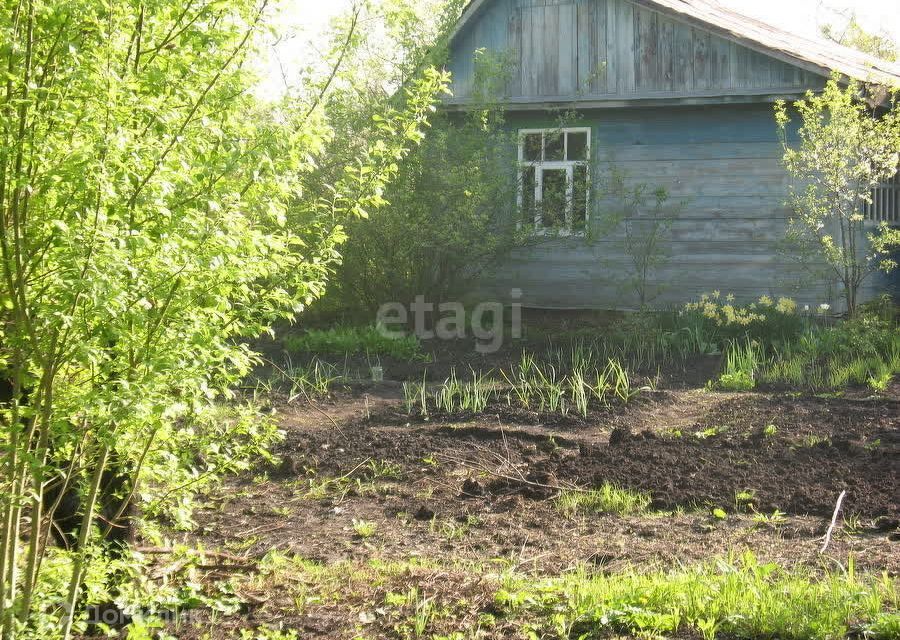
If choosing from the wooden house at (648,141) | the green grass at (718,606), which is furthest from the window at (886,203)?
the green grass at (718,606)

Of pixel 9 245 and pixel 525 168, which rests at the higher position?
pixel 525 168

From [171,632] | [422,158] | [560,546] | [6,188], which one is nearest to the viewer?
[6,188]

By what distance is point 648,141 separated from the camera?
11891mm

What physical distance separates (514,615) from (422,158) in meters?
7.53

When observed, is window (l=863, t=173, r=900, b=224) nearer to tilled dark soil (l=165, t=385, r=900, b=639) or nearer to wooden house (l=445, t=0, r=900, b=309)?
wooden house (l=445, t=0, r=900, b=309)

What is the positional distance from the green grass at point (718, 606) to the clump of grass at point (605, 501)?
122 cm

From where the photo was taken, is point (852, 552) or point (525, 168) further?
point (525, 168)

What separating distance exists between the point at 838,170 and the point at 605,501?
6444 mm

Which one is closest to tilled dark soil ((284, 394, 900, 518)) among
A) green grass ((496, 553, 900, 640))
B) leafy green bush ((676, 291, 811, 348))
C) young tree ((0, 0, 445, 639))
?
green grass ((496, 553, 900, 640))

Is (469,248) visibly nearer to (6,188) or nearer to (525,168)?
(525,168)

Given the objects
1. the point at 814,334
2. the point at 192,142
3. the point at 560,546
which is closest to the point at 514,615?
the point at 560,546

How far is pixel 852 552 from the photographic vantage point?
3.96m

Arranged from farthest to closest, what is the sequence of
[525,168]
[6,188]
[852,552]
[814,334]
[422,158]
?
[525,168] → [422,158] → [814,334] → [852,552] → [6,188]

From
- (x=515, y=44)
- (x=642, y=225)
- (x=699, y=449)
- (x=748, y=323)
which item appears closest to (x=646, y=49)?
(x=515, y=44)
